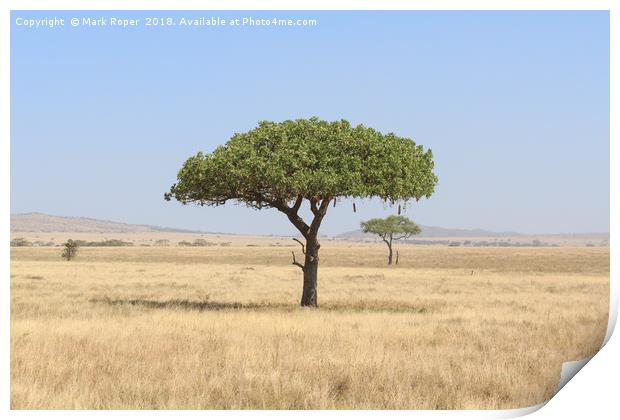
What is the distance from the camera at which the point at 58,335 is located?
16750mm

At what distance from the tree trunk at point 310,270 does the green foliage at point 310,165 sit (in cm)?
175

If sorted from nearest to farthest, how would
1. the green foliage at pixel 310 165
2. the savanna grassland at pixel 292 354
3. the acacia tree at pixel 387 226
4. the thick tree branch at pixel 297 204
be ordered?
the savanna grassland at pixel 292 354 → the green foliage at pixel 310 165 → the thick tree branch at pixel 297 204 → the acacia tree at pixel 387 226

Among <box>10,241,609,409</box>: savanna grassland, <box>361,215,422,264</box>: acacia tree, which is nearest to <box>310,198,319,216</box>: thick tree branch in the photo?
<box>10,241,609,409</box>: savanna grassland

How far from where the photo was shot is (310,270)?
82.6 ft

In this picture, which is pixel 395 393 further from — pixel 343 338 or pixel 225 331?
pixel 225 331

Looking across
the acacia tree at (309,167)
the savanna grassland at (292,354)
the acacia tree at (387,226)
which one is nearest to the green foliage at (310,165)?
the acacia tree at (309,167)

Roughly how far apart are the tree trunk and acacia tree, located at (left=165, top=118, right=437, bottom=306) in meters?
1.19

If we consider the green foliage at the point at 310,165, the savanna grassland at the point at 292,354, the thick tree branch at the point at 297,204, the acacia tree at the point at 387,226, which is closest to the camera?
the savanna grassland at the point at 292,354

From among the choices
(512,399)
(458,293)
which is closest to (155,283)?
(458,293)

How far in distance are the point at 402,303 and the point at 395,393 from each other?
1667 centimetres

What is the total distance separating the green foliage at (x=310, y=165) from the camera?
72.4 ft

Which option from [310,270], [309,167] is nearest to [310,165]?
[309,167]

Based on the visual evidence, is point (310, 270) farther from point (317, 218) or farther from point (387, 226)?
point (387, 226)

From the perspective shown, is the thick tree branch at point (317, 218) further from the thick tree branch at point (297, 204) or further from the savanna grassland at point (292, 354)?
the savanna grassland at point (292, 354)
